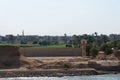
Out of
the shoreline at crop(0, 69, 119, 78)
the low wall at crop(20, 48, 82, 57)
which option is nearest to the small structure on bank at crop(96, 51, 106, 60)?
the low wall at crop(20, 48, 82, 57)

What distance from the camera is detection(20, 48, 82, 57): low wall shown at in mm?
79250

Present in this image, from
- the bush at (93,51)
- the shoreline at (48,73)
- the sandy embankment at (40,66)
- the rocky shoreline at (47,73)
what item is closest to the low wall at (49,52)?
the bush at (93,51)

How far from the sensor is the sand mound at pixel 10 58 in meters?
61.7

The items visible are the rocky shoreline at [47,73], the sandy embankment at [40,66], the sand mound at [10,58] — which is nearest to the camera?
the rocky shoreline at [47,73]

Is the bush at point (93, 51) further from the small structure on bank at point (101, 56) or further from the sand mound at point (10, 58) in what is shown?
the sand mound at point (10, 58)

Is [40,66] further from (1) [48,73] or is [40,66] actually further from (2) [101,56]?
(2) [101,56]

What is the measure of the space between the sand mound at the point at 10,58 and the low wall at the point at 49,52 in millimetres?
15226

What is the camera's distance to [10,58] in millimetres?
62500

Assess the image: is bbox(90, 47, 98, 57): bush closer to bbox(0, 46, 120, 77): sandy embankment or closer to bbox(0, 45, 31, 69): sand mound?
bbox(0, 46, 120, 77): sandy embankment

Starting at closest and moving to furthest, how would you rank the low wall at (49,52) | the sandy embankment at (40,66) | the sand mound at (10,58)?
the sandy embankment at (40,66)
the sand mound at (10,58)
the low wall at (49,52)

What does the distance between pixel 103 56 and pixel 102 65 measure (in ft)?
38.2

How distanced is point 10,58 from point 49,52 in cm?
1890

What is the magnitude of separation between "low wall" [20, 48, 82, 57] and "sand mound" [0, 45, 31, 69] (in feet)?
50.0

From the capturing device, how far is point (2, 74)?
53500 mm
